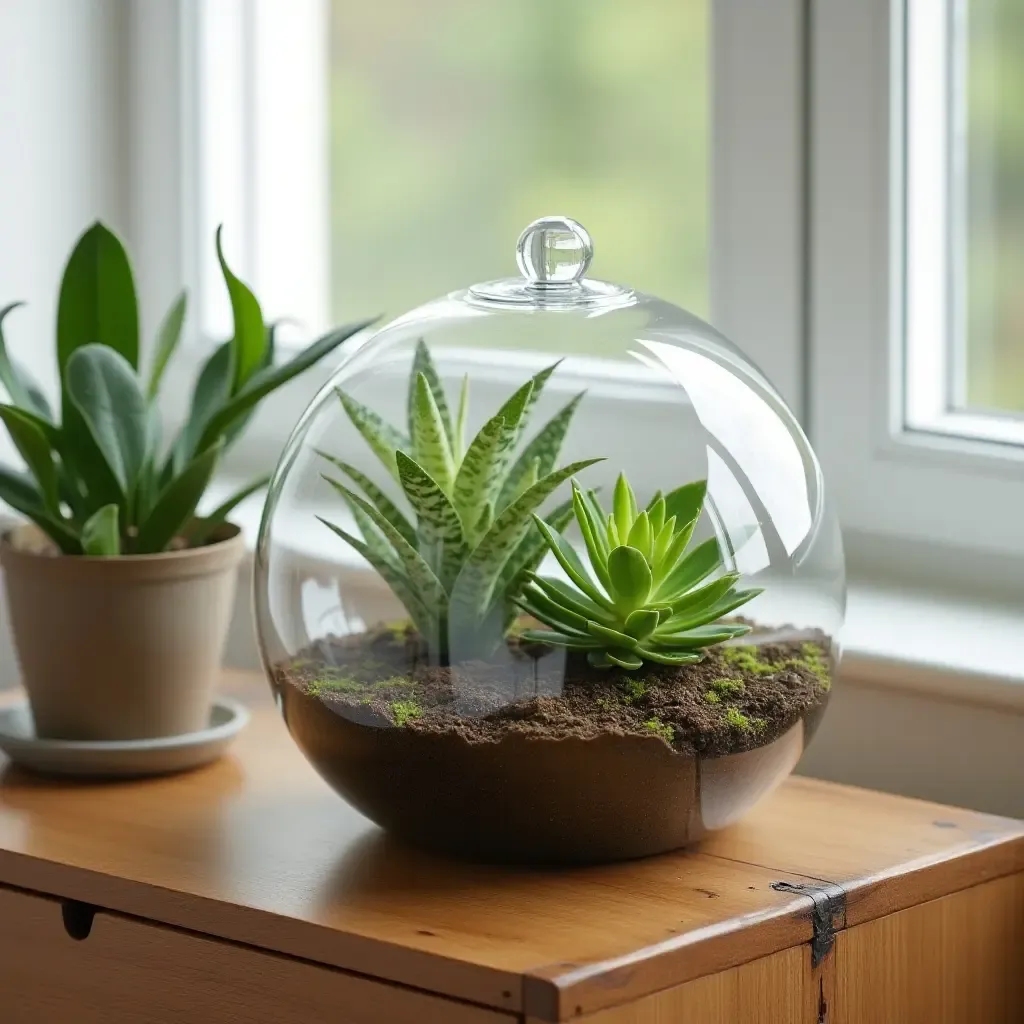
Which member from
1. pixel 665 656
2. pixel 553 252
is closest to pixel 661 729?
pixel 665 656

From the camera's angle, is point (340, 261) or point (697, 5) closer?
point (697, 5)

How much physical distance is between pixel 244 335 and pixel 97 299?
10 cm

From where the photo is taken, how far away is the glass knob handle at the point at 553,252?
924 mm

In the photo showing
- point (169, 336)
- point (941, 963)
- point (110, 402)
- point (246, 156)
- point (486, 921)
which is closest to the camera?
point (486, 921)

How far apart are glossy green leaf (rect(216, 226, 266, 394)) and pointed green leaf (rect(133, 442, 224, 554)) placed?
6cm

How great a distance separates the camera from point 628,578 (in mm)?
825

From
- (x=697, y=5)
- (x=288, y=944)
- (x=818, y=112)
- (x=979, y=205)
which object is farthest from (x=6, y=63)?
(x=288, y=944)

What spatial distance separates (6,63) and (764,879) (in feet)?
3.30

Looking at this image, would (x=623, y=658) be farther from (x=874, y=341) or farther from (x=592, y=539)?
(x=874, y=341)

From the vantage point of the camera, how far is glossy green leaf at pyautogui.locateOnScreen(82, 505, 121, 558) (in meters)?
1.02

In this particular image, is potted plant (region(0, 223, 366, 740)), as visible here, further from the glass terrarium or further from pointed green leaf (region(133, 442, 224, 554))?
the glass terrarium

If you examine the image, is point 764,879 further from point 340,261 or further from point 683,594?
point 340,261

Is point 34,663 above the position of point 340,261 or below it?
below

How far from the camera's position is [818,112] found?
1183 mm
